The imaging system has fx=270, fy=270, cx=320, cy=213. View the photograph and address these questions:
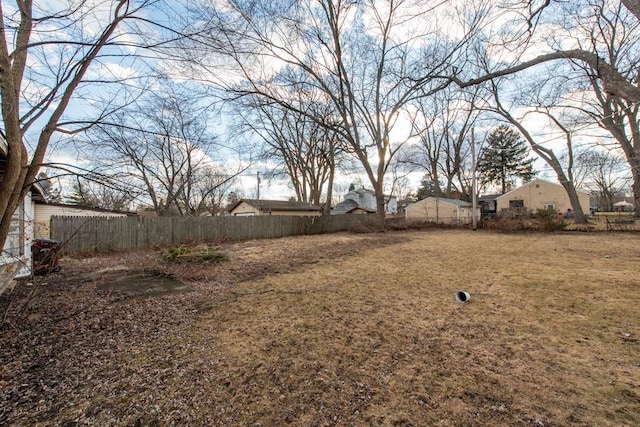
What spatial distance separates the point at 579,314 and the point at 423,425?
3109 mm

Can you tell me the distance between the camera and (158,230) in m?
11.4

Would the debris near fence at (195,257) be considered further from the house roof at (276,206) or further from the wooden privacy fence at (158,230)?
the house roof at (276,206)

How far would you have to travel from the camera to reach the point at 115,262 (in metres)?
8.04

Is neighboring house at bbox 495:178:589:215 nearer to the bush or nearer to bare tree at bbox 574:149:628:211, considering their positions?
bare tree at bbox 574:149:628:211

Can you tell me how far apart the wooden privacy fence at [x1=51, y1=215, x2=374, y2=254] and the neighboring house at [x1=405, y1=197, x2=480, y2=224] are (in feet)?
43.4

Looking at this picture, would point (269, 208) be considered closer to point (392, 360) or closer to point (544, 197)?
Result: point (392, 360)

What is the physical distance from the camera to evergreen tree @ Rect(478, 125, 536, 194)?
3359cm

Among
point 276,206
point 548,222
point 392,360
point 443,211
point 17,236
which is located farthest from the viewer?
point 443,211

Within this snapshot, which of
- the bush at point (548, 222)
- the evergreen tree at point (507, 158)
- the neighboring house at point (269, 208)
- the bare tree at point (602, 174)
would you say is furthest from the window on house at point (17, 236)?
the evergreen tree at point (507, 158)

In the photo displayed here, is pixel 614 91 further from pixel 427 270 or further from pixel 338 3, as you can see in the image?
pixel 338 3

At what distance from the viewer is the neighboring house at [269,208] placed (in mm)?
23125

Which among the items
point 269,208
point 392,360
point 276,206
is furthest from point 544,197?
point 392,360

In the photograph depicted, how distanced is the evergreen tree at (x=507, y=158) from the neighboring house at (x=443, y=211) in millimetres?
11796

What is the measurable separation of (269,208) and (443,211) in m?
16.1
